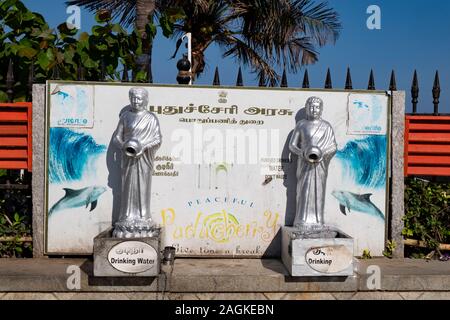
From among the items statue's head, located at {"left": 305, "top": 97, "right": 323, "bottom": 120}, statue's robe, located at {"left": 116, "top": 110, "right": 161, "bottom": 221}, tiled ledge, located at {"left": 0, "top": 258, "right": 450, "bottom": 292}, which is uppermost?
statue's head, located at {"left": 305, "top": 97, "right": 323, "bottom": 120}

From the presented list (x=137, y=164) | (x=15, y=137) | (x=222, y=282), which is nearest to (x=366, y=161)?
(x=222, y=282)

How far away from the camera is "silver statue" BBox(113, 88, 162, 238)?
455cm

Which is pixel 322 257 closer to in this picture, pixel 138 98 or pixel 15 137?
pixel 138 98

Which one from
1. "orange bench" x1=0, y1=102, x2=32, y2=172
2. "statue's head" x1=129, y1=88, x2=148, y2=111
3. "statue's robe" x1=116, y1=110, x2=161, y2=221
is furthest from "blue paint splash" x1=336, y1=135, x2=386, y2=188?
"orange bench" x1=0, y1=102, x2=32, y2=172

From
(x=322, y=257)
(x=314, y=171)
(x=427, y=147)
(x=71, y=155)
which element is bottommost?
(x=322, y=257)

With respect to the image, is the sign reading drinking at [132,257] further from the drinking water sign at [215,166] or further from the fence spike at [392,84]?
the fence spike at [392,84]

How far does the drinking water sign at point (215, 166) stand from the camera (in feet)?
16.5

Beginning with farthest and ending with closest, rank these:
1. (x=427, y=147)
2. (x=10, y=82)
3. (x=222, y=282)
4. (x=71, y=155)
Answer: (x=427, y=147)
(x=10, y=82)
(x=71, y=155)
(x=222, y=282)

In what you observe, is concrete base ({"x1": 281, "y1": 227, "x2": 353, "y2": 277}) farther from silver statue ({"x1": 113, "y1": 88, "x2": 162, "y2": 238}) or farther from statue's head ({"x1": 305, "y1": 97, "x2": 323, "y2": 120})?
silver statue ({"x1": 113, "y1": 88, "x2": 162, "y2": 238})

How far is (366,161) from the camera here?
17.0 feet

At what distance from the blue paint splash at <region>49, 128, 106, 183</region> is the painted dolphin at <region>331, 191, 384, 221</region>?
2.52 meters

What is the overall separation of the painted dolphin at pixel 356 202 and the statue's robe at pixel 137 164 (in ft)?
6.39

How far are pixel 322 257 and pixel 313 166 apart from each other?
0.89m

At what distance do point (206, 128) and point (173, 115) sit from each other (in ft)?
1.20
